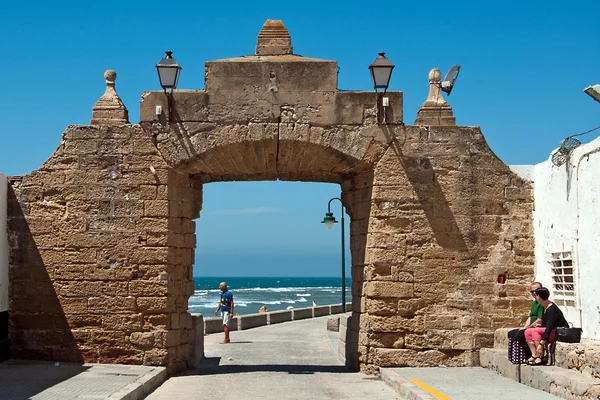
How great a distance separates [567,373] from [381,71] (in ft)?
16.3

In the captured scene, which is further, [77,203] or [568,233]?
[77,203]

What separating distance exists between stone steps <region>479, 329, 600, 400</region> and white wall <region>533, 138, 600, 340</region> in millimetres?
912

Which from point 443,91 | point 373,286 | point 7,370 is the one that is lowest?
point 7,370

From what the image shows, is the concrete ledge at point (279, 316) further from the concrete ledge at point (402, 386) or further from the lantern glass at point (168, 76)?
the lantern glass at point (168, 76)

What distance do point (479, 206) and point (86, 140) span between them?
5.63 meters

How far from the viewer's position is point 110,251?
40.8ft

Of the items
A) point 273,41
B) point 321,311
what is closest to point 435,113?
point 273,41

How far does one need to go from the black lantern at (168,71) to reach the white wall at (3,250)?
2.65m

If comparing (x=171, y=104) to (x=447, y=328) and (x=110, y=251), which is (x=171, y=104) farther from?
(x=447, y=328)

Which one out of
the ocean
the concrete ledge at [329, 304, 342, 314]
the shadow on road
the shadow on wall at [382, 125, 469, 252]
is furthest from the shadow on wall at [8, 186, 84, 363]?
the ocean

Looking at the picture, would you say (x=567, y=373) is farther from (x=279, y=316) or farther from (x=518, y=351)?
(x=279, y=316)

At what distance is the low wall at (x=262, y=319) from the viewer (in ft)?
72.8

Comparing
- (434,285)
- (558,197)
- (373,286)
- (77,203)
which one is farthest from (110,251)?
(558,197)

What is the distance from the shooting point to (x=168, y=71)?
1227 centimetres
